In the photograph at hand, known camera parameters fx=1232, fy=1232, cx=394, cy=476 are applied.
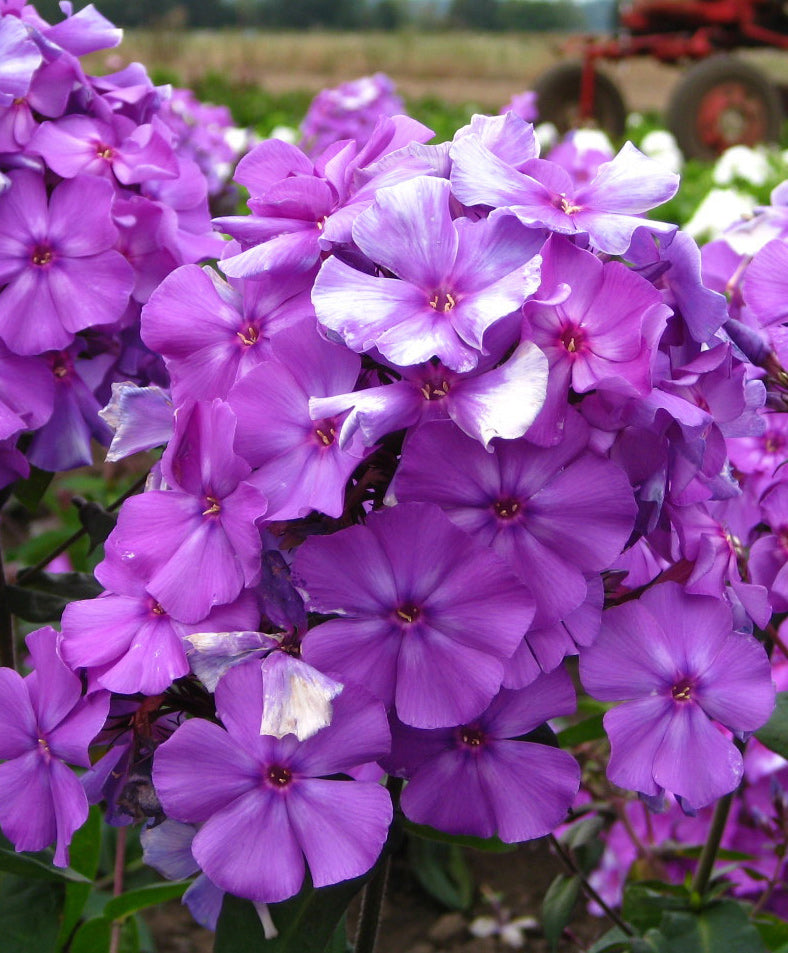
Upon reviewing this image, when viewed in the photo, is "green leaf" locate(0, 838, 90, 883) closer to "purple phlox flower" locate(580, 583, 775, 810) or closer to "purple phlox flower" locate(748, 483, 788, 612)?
"purple phlox flower" locate(580, 583, 775, 810)

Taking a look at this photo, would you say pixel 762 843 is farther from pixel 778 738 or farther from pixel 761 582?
pixel 761 582

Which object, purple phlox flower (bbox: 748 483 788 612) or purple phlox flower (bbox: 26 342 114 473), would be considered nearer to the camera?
purple phlox flower (bbox: 748 483 788 612)

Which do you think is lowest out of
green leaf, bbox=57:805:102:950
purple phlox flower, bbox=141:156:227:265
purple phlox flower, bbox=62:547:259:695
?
green leaf, bbox=57:805:102:950

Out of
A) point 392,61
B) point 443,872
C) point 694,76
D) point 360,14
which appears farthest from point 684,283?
point 360,14

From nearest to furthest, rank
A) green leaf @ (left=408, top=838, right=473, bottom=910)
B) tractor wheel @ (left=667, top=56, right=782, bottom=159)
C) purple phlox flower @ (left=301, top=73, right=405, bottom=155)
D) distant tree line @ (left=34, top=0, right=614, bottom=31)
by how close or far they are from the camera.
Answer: green leaf @ (left=408, top=838, right=473, bottom=910) < purple phlox flower @ (left=301, top=73, right=405, bottom=155) < tractor wheel @ (left=667, top=56, right=782, bottom=159) < distant tree line @ (left=34, top=0, right=614, bottom=31)

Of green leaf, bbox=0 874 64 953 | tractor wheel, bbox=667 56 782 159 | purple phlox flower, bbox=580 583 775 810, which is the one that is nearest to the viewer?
purple phlox flower, bbox=580 583 775 810

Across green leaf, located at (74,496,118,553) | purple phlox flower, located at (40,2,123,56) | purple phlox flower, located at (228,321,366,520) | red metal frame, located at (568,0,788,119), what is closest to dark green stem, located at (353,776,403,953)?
purple phlox flower, located at (228,321,366,520)
